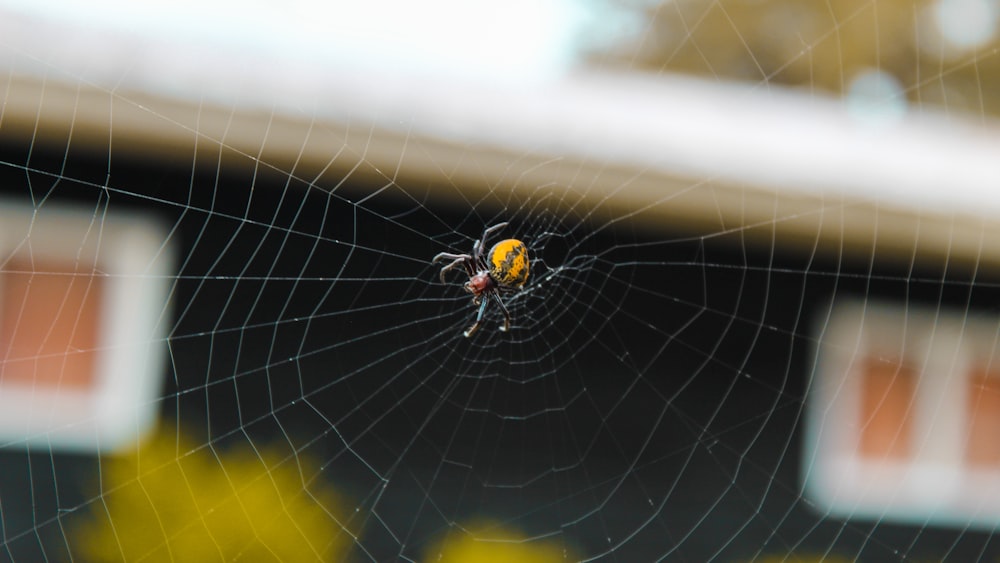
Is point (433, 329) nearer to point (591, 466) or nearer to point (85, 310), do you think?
point (591, 466)

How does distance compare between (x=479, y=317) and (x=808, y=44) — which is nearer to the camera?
(x=479, y=317)

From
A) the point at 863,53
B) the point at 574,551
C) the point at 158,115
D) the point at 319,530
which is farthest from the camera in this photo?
the point at 863,53

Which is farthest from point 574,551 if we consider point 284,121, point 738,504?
point 284,121

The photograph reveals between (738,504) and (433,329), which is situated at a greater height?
(433,329)

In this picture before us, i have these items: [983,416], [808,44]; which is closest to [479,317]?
[983,416]

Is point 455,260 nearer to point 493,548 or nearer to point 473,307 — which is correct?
point 473,307

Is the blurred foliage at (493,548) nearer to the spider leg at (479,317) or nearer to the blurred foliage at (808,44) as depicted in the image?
the spider leg at (479,317)
